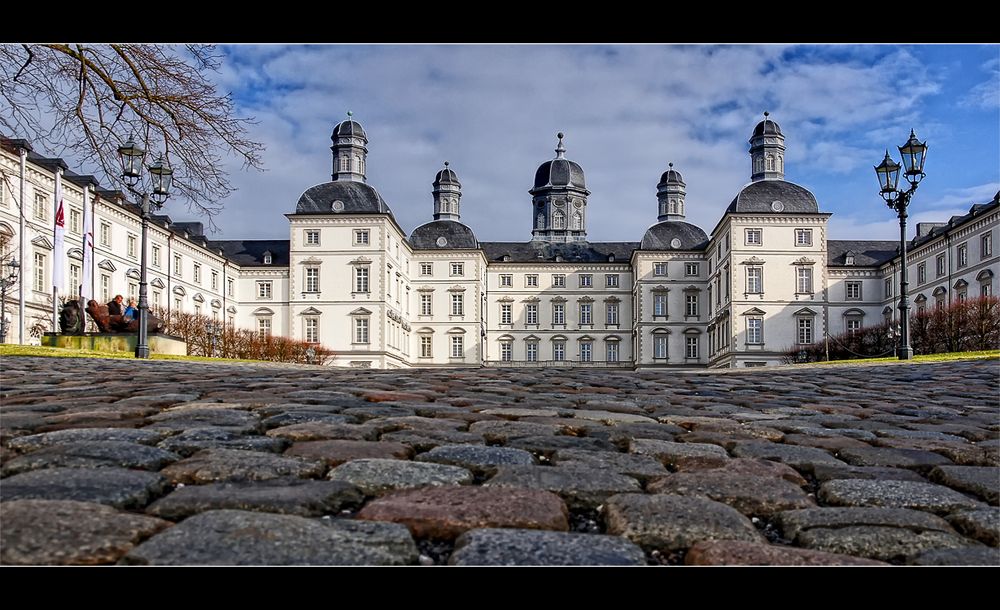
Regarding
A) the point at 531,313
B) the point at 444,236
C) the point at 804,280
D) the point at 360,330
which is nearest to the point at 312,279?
Result: the point at 360,330

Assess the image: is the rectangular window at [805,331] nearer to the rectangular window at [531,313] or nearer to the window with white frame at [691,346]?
the window with white frame at [691,346]

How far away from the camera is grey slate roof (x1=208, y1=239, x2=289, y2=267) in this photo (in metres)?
58.8

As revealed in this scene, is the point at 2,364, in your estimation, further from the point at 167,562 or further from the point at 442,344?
the point at 442,344

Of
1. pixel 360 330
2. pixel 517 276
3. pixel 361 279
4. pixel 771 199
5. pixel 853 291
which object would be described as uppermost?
pixel 771 199

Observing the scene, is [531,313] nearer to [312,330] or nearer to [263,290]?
[312,330]

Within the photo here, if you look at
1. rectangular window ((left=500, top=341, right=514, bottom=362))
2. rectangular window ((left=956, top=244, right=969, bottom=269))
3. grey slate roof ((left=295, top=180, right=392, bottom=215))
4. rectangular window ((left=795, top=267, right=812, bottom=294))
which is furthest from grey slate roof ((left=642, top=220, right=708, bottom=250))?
grey slate roof ((left=295, top=180, right=392, bottom=215))

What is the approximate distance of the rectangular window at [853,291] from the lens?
5578 cm

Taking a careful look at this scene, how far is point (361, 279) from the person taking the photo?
51.8 m

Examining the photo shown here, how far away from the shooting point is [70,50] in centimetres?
1091

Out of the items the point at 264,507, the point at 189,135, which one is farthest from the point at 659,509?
the point at 189,135

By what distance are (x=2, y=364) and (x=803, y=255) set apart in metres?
49.5

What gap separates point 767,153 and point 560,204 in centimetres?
2286

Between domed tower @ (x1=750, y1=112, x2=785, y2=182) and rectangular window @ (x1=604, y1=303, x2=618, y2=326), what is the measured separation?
15234mm

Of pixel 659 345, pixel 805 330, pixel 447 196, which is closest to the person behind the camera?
pixel 805 330
